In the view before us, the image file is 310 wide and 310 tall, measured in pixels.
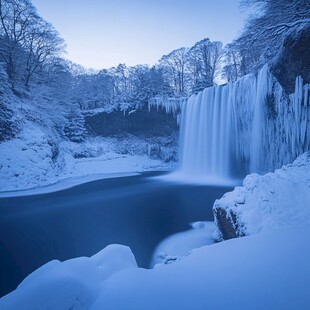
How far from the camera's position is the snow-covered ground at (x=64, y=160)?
1261 centimetres

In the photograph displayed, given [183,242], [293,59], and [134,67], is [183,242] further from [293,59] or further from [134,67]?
[134,67]

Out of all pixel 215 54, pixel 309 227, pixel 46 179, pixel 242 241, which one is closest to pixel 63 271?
pixel 242 241

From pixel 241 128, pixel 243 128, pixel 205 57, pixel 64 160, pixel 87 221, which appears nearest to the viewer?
pixel 87 221

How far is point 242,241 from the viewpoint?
3.23 metres

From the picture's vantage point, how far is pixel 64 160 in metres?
17.4

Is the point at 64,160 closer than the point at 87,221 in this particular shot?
No

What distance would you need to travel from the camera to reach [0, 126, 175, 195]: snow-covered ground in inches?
496

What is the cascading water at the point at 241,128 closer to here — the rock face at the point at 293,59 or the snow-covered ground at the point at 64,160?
the rock face at the point at 293,59

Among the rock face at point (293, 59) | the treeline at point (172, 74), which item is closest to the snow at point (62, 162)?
the treeline at point (172, 74)

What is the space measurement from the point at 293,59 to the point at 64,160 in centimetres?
1673

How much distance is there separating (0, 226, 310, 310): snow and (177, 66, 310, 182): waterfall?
8.16 metres

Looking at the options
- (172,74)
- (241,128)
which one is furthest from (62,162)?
(172,74)

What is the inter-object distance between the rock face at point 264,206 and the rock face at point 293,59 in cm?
521

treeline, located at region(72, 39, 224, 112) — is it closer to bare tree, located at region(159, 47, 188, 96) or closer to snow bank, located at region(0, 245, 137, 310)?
bare tree, located at region(159, 47, 188, 96)
